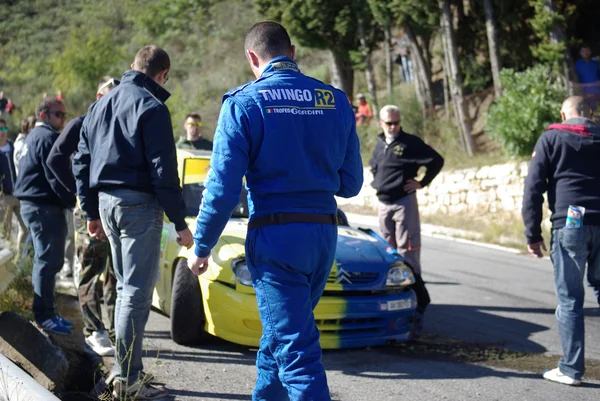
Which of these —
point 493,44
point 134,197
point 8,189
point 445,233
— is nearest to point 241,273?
point 134,197

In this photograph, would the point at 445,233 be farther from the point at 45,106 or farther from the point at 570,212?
the point at 45,106

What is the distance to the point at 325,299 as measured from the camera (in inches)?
232

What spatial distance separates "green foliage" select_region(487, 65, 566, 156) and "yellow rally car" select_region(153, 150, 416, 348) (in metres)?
10.4

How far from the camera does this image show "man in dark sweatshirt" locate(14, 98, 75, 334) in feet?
19.9

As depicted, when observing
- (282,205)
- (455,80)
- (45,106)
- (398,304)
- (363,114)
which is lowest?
(398,304)

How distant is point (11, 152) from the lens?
35.8ft

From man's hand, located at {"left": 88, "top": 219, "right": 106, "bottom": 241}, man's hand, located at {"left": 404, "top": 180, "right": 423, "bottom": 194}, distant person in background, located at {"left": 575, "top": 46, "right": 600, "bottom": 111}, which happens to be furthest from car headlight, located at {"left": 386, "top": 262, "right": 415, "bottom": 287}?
distant person in background, located at {"left": 575, "top": 46, "right": 600, "bottom": 111}

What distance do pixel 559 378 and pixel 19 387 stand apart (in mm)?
3784

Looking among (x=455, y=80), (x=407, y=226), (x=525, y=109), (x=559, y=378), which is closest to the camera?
(x=559, y=378)

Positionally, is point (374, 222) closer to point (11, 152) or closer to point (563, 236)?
point (11, 152)

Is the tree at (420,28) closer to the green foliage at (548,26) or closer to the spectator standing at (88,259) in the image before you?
the green foliage at (548,26)

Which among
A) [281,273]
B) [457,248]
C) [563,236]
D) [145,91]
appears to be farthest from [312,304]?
[457,248]

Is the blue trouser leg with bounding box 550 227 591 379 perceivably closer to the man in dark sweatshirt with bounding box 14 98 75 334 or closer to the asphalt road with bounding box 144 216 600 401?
the asphalt road with bounding box 144 216 600 401

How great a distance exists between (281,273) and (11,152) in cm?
841
